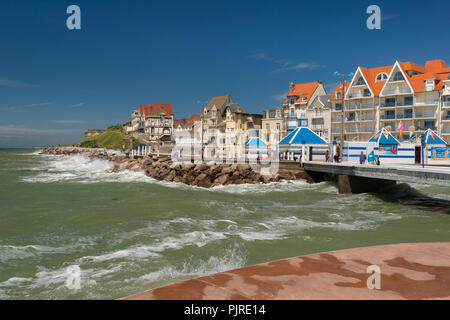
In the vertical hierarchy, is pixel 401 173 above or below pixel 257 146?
below

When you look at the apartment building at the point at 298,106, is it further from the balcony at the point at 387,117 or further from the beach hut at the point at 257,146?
the beach hut at the point at 257,146

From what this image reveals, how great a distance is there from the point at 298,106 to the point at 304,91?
4252 millimetres

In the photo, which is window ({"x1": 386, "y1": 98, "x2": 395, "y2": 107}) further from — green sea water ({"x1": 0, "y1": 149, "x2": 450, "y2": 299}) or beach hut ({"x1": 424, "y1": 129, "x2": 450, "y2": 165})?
green sea water ({"x1": 0, "y1": 149, "x2": 450, "y2": 299})

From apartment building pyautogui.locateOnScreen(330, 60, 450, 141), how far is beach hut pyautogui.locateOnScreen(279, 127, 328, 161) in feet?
60.4

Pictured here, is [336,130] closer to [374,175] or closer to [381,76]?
[381,76]

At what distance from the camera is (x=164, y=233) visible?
11578 mm

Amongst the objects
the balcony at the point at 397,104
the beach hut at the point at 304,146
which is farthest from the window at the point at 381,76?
the beach hut at the point at 304,146

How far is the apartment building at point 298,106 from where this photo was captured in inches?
2630

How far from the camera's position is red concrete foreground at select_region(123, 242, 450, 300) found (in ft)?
12.9

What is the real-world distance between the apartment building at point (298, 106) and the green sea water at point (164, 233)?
154 feet

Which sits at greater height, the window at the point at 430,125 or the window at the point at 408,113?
the window at the point at 408,113

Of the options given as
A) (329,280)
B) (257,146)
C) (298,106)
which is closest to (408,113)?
(298,106)

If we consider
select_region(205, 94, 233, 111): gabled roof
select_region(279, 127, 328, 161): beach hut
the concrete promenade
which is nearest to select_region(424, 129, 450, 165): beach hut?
select_region(279, 127, 328, 161): beach hut
